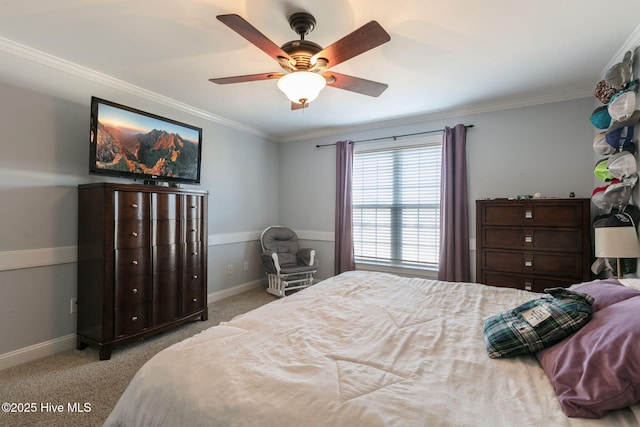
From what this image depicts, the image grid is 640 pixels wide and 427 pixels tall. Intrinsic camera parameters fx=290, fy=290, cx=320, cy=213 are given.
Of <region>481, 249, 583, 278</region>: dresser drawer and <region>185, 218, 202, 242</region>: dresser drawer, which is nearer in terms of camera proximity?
<region>481, 249, 583, 278</region>: dresser drawer

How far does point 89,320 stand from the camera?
2457mm

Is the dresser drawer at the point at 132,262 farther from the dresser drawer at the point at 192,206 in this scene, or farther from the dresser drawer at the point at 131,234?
the dresser drawer at the point at 192,206

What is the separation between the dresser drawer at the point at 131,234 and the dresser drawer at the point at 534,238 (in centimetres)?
329

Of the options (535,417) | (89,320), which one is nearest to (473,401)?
(535,417)

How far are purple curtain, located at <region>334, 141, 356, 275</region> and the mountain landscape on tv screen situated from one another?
2004mm

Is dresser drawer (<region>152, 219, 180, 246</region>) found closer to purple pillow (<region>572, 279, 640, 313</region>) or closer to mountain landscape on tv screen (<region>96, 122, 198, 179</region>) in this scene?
mountain landscape on tv screen (<region>96, 122, 198, 179</region>)

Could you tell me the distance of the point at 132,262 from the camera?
2.52m

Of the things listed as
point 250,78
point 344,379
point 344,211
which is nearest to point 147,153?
point 250,78

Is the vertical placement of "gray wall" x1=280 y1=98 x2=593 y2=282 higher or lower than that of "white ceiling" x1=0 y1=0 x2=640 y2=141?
lower

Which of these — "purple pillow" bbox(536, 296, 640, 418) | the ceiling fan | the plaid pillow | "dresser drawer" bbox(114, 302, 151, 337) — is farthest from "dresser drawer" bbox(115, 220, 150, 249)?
"purple pillow" bbox(536, 296, 640, 418)

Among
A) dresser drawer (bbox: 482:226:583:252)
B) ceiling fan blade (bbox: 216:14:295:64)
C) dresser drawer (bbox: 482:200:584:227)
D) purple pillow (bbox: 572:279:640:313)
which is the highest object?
ceiling fan blade (bbox: 216:14:295:64)

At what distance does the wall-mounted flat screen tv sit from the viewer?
2.47m

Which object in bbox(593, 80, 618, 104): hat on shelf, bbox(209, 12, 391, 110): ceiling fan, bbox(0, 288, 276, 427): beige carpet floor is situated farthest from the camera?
bbox(593, 80, 618, 104): hat on shelf

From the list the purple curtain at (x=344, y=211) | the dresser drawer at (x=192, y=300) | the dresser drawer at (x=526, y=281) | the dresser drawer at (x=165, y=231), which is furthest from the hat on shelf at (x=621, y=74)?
the dresser drawer at (x=192, y=300)
